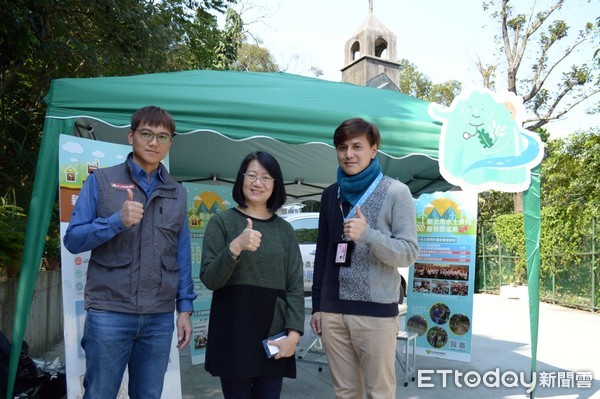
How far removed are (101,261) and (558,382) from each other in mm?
4089

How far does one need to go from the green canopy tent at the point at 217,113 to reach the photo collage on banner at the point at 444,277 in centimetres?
125

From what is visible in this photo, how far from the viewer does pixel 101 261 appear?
6.16ft

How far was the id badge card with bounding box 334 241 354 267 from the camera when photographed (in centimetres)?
211

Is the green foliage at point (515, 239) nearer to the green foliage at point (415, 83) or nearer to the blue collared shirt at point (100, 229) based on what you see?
the blue collared shirt at point (100, 229)

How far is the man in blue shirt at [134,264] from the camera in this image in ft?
6.04

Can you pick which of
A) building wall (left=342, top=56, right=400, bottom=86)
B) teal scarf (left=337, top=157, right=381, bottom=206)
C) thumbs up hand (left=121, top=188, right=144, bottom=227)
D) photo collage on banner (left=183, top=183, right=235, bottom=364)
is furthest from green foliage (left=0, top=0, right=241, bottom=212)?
building wall (left=342, top=56, right=400, bottom=86)

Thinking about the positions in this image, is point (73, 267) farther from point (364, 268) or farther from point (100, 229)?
point (364, 268)

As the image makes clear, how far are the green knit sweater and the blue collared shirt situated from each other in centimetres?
18

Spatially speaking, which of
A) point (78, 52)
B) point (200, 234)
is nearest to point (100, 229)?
point (200, 234)

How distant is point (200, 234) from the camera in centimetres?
462

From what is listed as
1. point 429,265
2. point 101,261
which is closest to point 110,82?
point 101,261

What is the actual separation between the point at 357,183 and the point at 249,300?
2.30ft

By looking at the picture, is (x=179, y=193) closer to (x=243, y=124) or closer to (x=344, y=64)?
(x=243, y=124)

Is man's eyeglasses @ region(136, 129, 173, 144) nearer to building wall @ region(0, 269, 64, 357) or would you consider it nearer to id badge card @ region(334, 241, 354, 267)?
id badge card @ region(334, 241, 354, 267)
